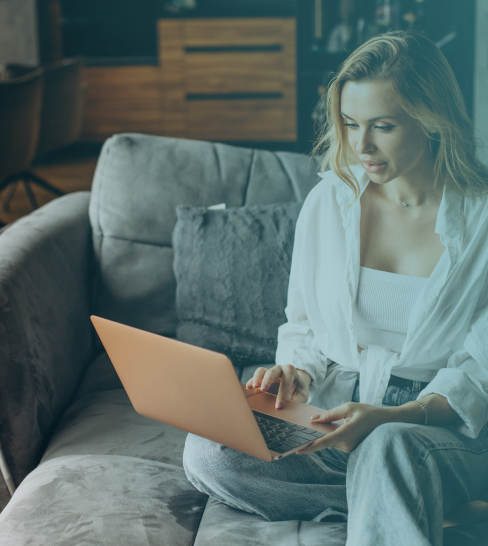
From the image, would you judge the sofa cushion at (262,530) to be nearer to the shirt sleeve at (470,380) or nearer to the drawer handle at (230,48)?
the shirt sleeve at (470,380)

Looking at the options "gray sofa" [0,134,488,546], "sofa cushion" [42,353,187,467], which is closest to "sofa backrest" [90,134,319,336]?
"gray sofa" [0,134,488,546]

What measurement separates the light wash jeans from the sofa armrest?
345 millimetres


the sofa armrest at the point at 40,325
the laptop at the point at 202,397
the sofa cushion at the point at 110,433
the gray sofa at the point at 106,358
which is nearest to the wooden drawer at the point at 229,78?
the gray sofa at the point at 106,358

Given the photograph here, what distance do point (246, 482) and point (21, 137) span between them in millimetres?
2634

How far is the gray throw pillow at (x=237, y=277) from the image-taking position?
4.68 feet

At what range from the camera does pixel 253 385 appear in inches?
38.6

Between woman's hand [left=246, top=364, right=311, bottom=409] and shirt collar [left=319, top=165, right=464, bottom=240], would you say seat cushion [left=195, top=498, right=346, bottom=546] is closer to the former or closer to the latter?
woman's hand [left=246, top=364, right=311, bottom=409]

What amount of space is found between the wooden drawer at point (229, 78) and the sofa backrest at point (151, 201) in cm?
375

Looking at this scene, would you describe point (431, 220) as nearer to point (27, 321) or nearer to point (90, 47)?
point (27, 321)

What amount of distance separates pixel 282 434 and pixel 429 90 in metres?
0.58

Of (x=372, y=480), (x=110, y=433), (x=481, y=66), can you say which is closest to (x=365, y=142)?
(x=372, y=480)

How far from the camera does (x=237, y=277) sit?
1431mm

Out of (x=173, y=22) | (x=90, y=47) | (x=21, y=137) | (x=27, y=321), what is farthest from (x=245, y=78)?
(x=27, y=321)

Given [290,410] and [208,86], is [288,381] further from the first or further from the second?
[208,86]
